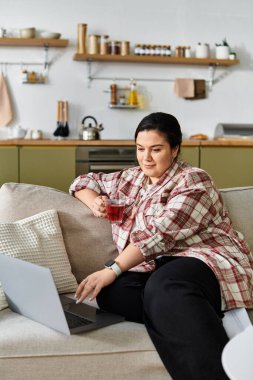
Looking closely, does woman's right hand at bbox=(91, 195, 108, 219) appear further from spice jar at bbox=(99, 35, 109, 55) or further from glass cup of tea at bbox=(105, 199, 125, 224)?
spice jar at bbox=(99, 35, 109, 55)

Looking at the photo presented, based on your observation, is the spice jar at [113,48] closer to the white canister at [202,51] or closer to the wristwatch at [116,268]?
the white canister at [202,51]

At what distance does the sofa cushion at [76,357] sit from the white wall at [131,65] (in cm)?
403

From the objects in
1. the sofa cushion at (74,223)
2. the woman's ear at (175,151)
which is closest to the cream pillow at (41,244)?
the sofa cushion at (74,223)

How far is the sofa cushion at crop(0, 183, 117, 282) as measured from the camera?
2461mm

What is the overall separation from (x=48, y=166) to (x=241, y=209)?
2951 mm

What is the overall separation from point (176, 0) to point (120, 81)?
95cm

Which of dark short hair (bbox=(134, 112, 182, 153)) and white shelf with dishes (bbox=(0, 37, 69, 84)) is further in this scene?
white shelf with dishes (bbox=(0, 37, 69, 84))

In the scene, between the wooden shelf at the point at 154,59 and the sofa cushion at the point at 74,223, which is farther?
the wooden shelf at the point at 154,59

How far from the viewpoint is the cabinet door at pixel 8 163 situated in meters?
5.18

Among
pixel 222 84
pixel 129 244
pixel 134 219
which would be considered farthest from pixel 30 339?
pixel 222 84

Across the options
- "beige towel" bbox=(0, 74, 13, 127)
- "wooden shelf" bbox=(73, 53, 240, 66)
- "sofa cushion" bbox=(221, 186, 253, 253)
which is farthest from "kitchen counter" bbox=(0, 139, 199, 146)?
"sofa cushion" bbox=(221, 186, 253, 253)

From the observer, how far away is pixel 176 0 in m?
5.83

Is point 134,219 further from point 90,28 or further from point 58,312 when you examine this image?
point 90,28

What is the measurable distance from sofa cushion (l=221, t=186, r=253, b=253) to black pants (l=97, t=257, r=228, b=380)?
0.46 m
